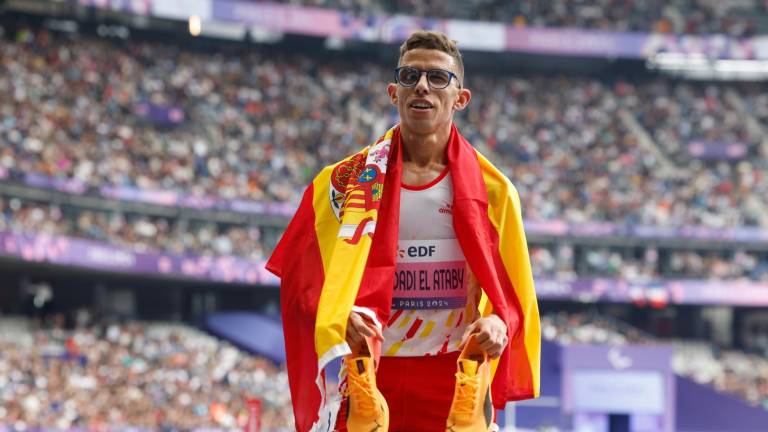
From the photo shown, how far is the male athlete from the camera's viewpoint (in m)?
4.69

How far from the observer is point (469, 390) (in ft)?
14.8

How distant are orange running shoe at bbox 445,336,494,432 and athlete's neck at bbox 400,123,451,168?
0.81 meters

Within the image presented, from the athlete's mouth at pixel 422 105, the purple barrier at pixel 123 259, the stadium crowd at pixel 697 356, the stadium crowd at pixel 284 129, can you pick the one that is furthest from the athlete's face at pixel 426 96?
the stadium crowd at pixel 697 356

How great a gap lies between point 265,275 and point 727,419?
42.7 feet

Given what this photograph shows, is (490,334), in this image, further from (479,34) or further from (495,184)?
(479,34)

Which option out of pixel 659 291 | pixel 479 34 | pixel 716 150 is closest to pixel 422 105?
pixel 659 291

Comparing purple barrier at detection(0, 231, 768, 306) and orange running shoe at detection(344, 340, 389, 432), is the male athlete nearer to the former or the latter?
orange running shoe at detection(344, 340, 389, 432)

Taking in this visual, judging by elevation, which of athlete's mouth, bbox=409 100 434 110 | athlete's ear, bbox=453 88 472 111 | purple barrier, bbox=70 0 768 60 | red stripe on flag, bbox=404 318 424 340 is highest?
purple barrier, bbox=70 0 768 60

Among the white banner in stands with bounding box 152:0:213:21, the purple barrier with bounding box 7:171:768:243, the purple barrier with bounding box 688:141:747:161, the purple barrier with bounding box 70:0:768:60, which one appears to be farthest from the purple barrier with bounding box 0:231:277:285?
the purple barrier with bounding box 688:141:747:161

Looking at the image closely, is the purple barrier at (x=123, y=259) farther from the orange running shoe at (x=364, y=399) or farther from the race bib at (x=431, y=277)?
the orange running shoe at (x=364, y=399)

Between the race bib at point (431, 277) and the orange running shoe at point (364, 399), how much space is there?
0.42 metres

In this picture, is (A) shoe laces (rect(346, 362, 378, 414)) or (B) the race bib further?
(B) the race bib

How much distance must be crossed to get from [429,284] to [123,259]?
25.2 meters

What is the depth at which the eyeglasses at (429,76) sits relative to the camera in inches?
187
